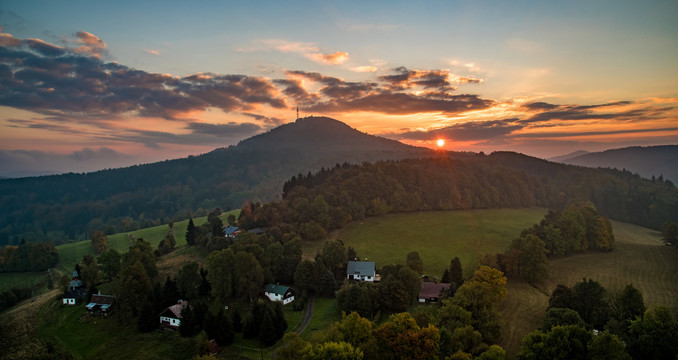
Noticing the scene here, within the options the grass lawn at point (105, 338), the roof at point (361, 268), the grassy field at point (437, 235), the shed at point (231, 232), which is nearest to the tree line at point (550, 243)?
the grassy field at point (437, 235)

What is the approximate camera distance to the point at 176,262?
2721 inches

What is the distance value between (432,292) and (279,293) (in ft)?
70.9

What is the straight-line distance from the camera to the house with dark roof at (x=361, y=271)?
191 ft

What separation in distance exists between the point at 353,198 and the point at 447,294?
174 feet

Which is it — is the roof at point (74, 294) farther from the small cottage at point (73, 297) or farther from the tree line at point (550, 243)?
the tree line at point (550, 243)

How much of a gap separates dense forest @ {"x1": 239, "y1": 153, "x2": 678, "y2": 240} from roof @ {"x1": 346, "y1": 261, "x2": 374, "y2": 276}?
1962 centimetres

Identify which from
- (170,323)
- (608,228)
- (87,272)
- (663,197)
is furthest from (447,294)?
(663,197)

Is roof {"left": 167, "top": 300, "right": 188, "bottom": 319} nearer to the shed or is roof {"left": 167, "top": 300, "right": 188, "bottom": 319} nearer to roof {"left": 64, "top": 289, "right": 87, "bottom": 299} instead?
roof {"left": 64, "top": 289, "right": 87, "bottom": 299}

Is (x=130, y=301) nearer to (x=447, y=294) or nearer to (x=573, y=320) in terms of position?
(x=447, y=294)

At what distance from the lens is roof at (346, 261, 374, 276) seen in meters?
58.6

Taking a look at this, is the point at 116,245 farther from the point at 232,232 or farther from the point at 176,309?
the point at 176,309

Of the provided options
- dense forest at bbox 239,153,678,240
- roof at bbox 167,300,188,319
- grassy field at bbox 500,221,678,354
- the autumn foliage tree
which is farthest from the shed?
grassy field at bbox 500,221,678,354

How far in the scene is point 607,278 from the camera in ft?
187

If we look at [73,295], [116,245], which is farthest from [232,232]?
[116,245]
